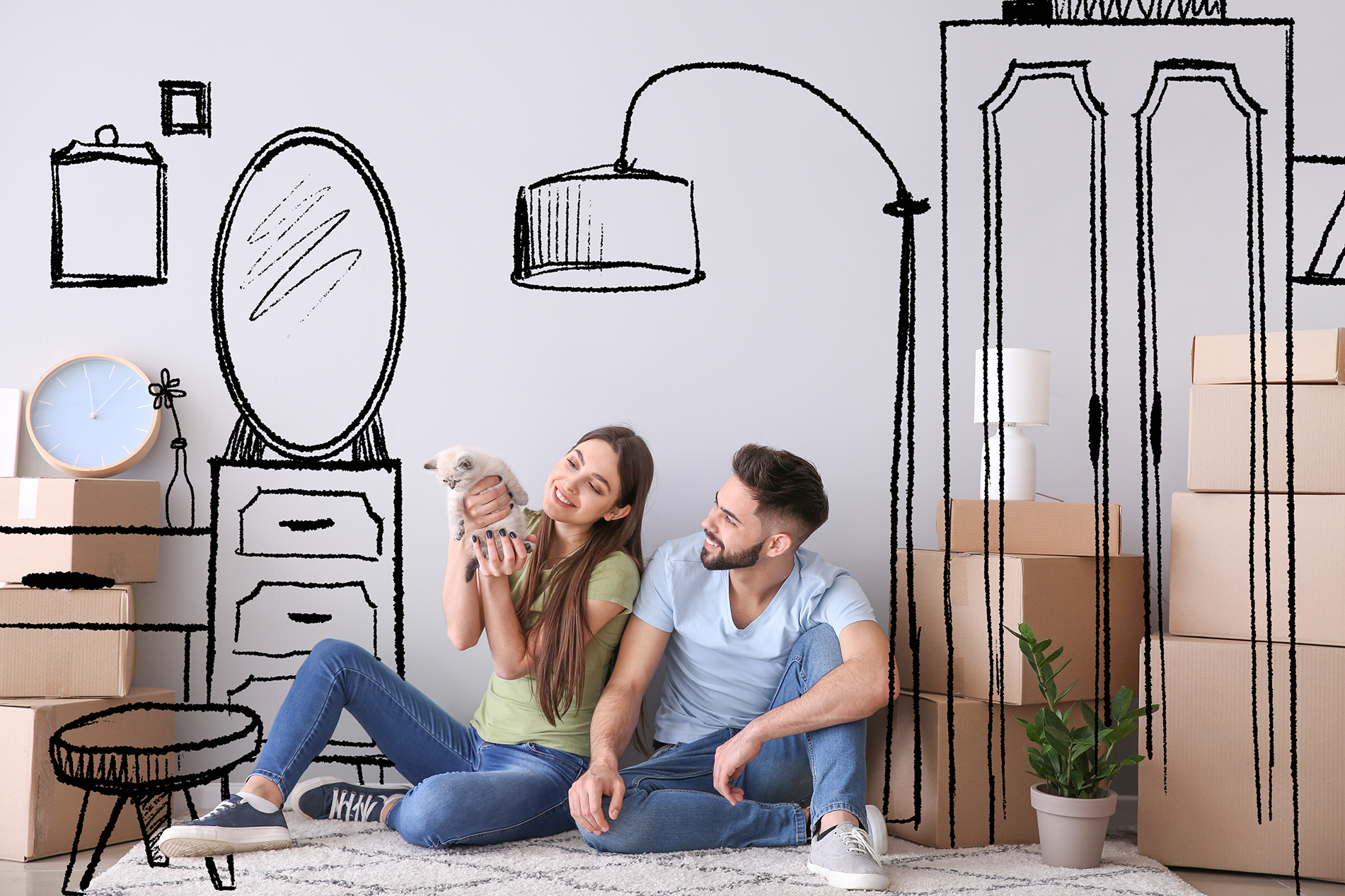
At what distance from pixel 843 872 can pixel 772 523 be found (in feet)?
2.08

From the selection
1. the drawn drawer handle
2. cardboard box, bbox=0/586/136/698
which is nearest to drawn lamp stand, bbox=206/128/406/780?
the drawn drawer handle

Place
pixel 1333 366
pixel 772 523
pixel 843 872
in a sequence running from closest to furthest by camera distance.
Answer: pixel 843 872 < pixel 1333 366 < pixel 772 523

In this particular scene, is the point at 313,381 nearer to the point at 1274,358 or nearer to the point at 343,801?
the point at 343,801

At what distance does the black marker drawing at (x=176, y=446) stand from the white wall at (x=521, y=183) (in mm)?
40

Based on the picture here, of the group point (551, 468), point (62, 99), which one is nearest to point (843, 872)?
point (551, 468)

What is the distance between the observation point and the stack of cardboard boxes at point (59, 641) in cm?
180

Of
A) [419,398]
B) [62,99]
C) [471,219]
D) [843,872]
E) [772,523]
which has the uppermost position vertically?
[62,99]

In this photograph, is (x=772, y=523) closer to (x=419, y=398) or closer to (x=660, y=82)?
(x=419, y=398)

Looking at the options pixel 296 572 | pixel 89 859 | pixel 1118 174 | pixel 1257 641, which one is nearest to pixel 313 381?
pixel 296 572

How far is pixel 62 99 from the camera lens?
2201 millimetres

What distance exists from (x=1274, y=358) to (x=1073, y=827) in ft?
3.06

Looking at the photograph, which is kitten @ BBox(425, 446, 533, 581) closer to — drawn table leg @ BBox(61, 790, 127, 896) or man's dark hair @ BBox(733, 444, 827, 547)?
man's dark hair @ BBox(733, 444, 827, 547)

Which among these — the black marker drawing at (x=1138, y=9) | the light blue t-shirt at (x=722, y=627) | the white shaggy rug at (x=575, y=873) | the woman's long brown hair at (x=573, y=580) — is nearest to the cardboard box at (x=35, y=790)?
the white shaggy rug at (x=575, y=873)

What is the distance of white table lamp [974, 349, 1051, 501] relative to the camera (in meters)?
1.95
